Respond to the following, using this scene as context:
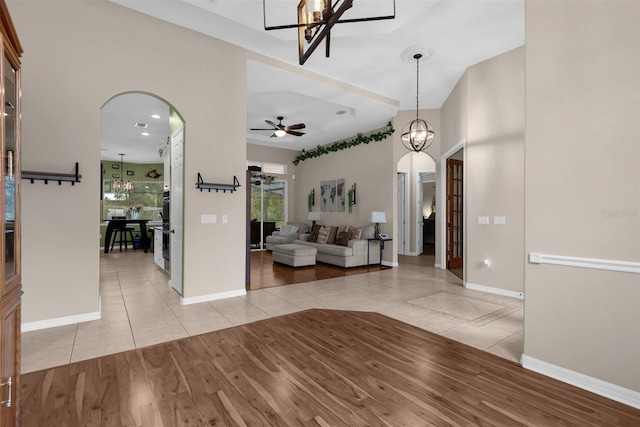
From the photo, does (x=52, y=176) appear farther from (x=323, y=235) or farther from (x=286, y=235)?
(x=286, y=235)

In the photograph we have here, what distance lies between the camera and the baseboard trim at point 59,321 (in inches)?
122

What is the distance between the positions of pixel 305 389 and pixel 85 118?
3.58 metres

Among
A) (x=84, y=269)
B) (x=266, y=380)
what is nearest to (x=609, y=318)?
(x=266, y=380)

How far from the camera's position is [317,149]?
9391 millimetres

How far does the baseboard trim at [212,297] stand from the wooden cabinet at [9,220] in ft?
8.04

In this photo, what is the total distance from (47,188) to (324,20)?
325cm

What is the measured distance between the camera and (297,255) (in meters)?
6.68

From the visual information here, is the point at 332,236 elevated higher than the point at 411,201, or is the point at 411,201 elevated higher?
the point at 411,201

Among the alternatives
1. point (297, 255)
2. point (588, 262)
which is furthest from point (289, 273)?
point (588, 262)

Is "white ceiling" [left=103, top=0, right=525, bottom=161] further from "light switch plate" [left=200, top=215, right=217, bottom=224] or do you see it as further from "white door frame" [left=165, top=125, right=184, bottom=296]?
"light switch plate" [left=200, top=215, right=217, bottom=224]

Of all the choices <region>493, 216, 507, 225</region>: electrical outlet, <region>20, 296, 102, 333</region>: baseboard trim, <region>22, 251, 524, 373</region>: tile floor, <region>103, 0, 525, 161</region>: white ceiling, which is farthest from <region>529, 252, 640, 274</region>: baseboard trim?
<region>20, 296, 102, 333</region>: baseboard trim

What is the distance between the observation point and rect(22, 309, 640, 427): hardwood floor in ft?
6.03


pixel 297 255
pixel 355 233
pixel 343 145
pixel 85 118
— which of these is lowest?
pixel 297 255

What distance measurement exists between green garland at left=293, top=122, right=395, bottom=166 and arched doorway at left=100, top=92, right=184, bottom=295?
4.00 meters
